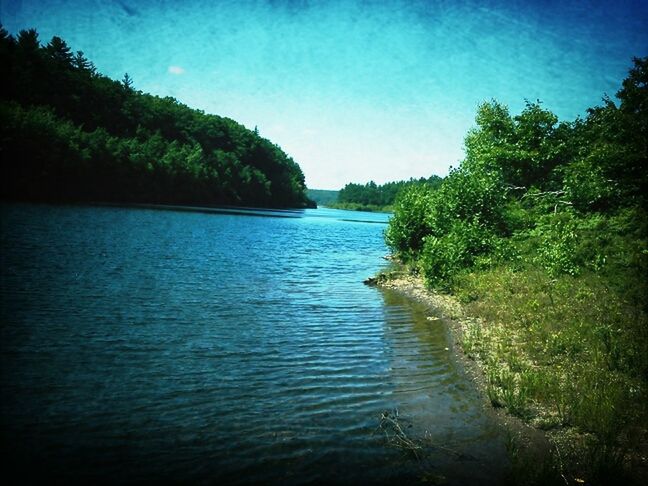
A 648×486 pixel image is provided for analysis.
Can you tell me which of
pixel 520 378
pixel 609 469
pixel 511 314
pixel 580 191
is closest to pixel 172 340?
pixel 520 378

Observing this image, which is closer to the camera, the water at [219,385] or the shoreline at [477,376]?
the water at [219,385]

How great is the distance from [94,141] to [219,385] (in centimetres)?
8343

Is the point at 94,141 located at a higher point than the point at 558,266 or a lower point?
higher

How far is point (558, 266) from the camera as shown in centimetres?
1775

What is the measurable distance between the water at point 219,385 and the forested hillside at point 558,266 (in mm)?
1545

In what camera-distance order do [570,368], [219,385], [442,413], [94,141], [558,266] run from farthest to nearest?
[94,141] < [558,266] < [570,368] < [219,385] < [442,413]

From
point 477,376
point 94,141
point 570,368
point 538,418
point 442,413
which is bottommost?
point 442,413

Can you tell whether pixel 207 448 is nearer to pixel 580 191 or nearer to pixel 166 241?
pixel 580 191

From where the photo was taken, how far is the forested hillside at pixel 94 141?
60.0 meters

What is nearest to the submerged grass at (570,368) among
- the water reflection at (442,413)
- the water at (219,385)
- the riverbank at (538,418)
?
the riverbank at (538,418)

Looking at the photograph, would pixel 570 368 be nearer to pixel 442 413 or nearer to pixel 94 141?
pixel 442 413

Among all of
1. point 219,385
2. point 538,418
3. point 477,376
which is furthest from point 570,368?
point 219,385

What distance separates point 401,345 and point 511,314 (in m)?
4.65

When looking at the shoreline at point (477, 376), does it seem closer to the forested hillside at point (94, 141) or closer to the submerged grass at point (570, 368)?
the submerged grass at point (570, 368)
